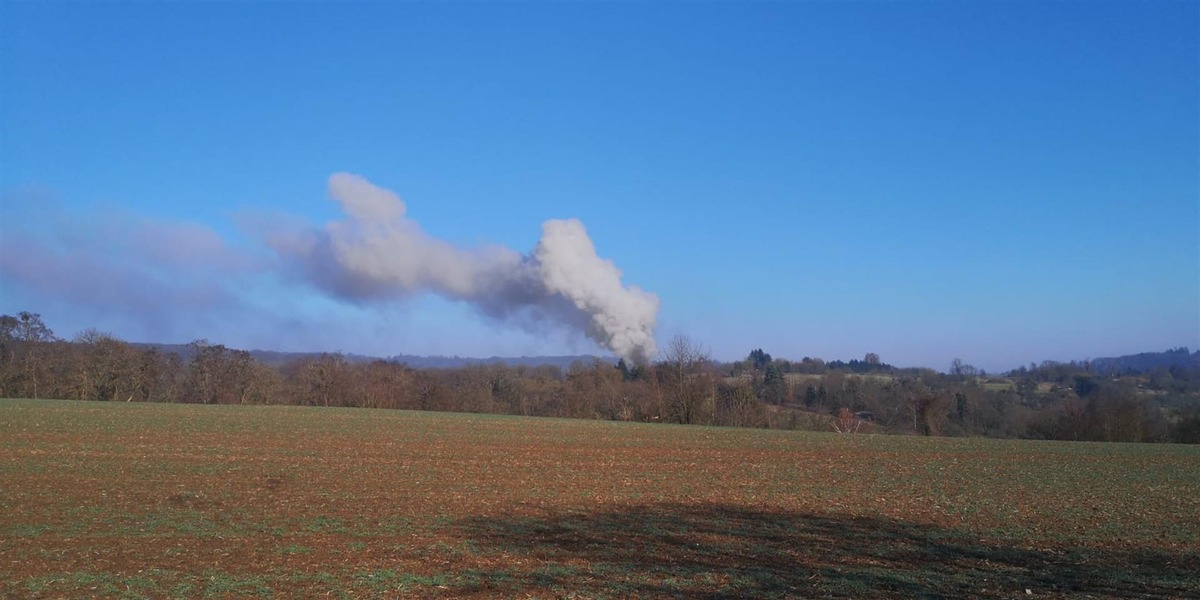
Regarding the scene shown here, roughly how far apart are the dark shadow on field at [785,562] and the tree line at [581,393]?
52.3m

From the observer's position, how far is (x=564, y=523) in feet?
49.5

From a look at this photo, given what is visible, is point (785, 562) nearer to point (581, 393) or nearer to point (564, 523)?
point (564, 523)

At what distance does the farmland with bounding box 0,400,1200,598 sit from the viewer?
10398 millimetres

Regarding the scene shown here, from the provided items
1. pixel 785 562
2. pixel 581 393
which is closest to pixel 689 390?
pixel 581 393

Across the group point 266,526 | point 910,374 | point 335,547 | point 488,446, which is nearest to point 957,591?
point 335,547

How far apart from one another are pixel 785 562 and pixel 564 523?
4702mm

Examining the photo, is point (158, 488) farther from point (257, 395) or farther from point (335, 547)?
point (257, 395)

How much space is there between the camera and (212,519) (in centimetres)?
1459

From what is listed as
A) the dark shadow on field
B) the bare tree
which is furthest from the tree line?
the dark shadow on field

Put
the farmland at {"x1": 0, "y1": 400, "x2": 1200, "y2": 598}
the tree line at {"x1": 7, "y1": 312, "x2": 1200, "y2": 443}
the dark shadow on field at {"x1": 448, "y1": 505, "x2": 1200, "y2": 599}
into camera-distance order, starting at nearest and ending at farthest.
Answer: the dark shadow on field at {"x1": 448, "y1": 505, "x2": 1200, "y2": 599}, the farmland at {"x1": 0, "y1": 400, "x2": 1200, "y2": 598}, the tree line at {"x1": 7, "y1": 312, "x2": 1200, "y2": 443}

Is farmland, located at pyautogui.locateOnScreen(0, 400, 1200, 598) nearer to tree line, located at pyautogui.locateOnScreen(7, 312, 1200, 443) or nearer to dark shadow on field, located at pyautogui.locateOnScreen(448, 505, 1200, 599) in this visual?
dark shadow on field, located at pyautogui.locateOnScreen(448, 505, 1200, 599)

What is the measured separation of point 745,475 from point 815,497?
4.82 metres

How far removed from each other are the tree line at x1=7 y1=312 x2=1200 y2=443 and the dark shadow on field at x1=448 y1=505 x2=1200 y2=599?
52.3m

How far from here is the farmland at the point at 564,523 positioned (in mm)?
10398
